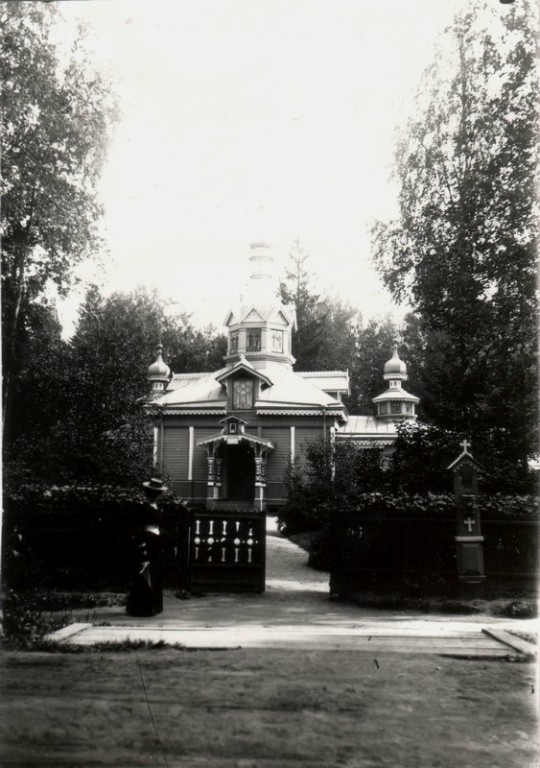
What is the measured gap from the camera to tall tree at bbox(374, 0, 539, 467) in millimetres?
7824

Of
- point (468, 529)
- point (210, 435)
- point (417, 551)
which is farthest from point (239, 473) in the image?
point (468, 529)

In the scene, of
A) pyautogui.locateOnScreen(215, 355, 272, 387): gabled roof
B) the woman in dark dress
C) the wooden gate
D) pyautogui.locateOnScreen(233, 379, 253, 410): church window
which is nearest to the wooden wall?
pyautogui.locateOnScreen(233, 379, 253, 410): church window

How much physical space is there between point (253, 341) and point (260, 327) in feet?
2.93

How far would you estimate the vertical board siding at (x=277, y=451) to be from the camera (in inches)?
1163

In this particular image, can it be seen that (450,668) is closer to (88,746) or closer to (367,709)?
(367,709)

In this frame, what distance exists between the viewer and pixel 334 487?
17.9m

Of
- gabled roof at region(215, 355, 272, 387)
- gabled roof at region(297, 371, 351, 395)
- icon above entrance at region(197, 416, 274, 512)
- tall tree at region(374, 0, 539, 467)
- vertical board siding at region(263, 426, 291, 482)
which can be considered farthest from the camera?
gabled roof at region(297, 371, 351, 395)

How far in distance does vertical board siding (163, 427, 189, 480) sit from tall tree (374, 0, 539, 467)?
1972cm

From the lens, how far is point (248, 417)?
30.3 meters

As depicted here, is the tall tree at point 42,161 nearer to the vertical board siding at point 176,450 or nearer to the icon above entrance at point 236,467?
the icon above entrance at point 236,467

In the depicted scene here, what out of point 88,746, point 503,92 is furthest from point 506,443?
point 88,746

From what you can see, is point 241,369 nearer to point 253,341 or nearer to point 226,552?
point 253,341

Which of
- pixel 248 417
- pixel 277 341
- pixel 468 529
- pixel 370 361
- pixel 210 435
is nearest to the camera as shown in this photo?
pixel 468 529

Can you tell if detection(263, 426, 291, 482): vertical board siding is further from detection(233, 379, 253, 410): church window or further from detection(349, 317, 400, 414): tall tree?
detection(349, 317, 400, 414): tall tree
